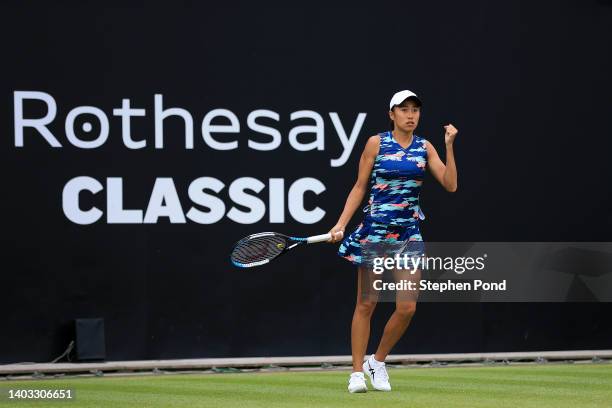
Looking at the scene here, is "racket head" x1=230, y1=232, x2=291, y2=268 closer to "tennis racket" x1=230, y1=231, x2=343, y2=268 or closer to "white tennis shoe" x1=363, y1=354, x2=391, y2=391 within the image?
"tennis racket" x1=230, y1=231, x2=343, y2=268

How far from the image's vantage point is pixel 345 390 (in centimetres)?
739

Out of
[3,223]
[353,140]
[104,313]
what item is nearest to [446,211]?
[353,140]

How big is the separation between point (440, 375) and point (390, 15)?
3.03 meters

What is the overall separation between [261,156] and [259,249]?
2538mm

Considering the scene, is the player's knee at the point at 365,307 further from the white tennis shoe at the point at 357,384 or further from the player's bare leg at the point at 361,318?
the white tennis shoe at the point at 357,384

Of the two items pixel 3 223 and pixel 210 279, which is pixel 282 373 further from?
pixel 3 223

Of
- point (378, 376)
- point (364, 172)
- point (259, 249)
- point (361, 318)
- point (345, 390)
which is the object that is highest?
point (364, 172)

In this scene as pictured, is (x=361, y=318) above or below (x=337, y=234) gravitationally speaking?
below

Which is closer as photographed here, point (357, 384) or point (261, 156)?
point (357, 384)

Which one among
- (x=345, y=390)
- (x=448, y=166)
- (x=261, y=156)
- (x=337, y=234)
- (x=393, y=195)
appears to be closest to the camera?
(x=337, y=234)

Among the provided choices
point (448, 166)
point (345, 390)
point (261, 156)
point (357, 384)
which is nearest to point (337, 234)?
point (448, 166)

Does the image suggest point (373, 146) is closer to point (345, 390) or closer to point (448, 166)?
point (448, 166)

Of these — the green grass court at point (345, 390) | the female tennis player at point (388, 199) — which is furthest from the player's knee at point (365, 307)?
the green grass court at point (345, 390)

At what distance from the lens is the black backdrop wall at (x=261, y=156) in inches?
359
